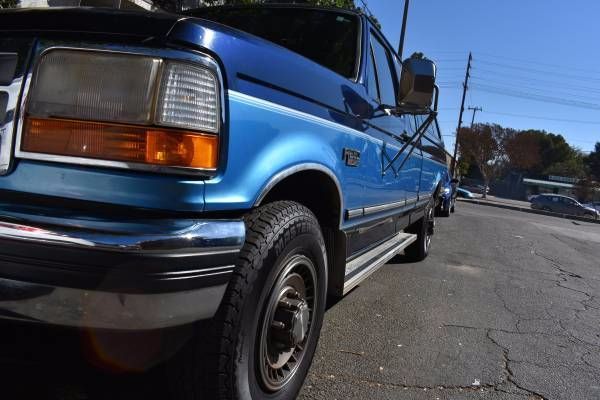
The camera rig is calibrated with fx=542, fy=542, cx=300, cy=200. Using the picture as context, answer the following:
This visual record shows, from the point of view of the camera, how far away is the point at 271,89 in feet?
7.47

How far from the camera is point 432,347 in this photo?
389 centimetres

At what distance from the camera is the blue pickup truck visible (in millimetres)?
1705

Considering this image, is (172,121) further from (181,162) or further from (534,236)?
(534,236)

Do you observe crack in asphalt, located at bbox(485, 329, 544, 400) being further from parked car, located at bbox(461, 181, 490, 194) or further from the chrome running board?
parked car, located at bbox(461, 181, 490, 194)

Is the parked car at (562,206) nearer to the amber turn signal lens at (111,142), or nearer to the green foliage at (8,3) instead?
the green foliage at (8,3)

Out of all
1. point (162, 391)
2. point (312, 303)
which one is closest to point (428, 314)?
point (312, 303)

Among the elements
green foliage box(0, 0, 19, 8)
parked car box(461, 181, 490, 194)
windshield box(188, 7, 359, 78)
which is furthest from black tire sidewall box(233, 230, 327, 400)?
parked car box(461, 181, 490, 194)

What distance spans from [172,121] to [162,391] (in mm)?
1463

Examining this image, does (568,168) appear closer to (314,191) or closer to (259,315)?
(314,191)

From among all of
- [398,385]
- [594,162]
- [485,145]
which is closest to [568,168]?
[594,162]

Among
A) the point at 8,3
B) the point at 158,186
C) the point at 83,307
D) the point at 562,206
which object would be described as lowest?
the point at 562,206

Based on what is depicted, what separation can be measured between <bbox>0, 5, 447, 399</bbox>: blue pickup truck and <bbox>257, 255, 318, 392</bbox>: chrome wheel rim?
1cm

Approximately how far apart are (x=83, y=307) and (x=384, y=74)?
3250 millimetres

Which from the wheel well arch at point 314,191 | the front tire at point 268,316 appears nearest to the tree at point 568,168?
the wheel well arch at point 314,191
